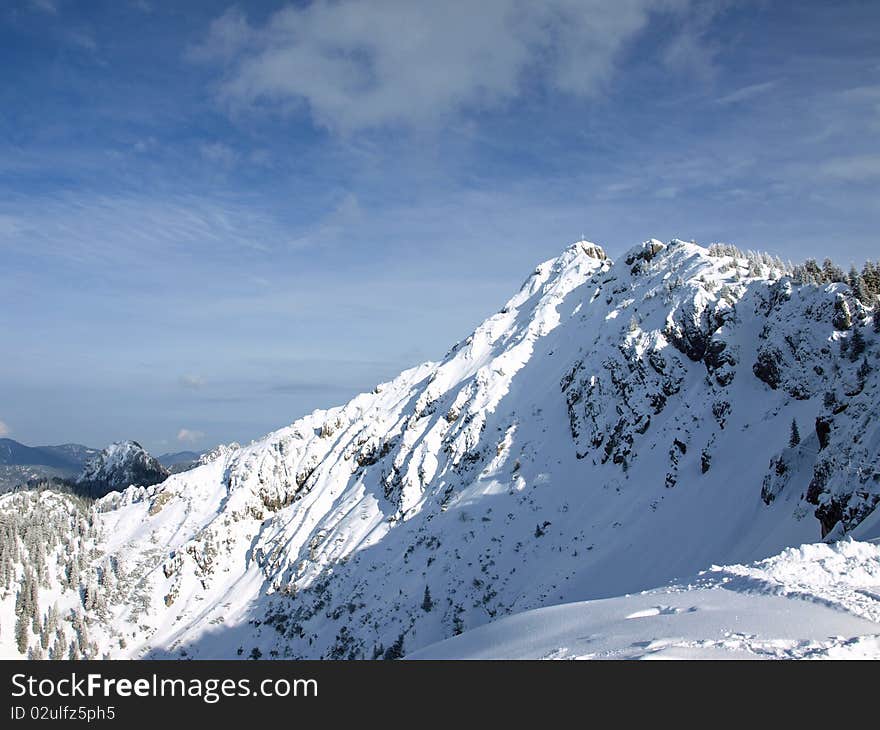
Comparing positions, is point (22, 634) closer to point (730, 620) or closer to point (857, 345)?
point (730, 620)

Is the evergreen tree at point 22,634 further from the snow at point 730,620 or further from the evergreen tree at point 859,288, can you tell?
the evergreen tree at point 859,288

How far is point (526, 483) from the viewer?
226 feet

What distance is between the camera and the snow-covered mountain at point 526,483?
147ft

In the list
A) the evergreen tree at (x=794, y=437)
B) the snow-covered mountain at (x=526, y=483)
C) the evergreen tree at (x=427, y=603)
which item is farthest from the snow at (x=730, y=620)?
the evergreen tree at (x=427, y=603)

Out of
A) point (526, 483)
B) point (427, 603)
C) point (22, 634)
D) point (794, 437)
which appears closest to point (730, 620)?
point (794, 437)

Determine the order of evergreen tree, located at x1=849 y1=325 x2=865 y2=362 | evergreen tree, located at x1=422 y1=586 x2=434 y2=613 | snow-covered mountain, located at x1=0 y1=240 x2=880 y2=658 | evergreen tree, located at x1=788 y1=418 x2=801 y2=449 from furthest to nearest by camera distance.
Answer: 1. evergreen tree, located at x1=422 y1=586 x2=434 y2=613
2. snow-covered mountain, located at x1=0 y1=240 x2=880 y2=658
3. evergreen tree, located at x1=849 y1=325 x2=865 y2=362
4. evergreen tree, located at x1=788 y1=418 x2=801 y2=449

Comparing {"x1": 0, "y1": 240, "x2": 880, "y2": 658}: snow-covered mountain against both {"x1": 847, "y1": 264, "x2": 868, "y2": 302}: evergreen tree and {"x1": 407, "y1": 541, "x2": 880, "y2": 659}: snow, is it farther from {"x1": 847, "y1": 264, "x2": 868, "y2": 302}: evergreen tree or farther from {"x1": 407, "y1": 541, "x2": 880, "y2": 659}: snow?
{"x1": 407, "y1": 541, "x2": 880, "y2": 659}: snow

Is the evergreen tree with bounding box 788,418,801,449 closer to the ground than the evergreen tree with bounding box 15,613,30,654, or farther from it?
farther from it

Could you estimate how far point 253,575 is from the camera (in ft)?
333

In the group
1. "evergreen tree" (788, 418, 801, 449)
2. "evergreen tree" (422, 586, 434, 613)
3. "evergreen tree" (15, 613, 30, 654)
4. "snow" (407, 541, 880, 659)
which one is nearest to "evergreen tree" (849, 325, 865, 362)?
"evergreen tree" (788, 418, 801, 449)

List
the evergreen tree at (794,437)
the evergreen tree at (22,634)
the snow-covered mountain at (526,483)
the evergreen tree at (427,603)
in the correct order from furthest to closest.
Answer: the evergreen tree at (22,634) → the evergreen tree at (427,603) → the snow-covered mountain at (526,483) → the evergreen tree at (794,437)

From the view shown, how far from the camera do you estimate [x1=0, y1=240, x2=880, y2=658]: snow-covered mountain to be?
44656mm
